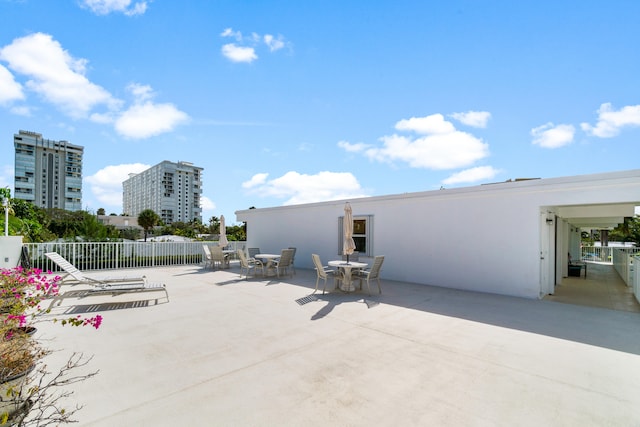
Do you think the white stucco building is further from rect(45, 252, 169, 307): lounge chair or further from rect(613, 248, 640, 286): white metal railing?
rect(45, 252, 169, 307): lounge chair

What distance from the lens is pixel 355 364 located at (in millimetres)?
3473

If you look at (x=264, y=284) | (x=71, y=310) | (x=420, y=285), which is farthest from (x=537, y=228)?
(x=71, y=310)

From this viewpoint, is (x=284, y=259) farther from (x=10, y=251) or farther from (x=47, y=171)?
(x=47, y=171)

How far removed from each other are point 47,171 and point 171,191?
31029 millimetres

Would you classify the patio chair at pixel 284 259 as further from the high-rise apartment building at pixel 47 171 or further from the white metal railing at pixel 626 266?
the high-rise apartment building at pixel 47 171

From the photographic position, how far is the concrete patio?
100 inches

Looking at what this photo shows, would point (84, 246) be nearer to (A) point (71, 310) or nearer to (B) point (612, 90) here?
(A) point (71, 310)

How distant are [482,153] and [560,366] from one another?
1072 cm

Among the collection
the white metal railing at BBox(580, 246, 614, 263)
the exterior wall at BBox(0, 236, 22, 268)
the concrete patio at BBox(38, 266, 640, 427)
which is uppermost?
the exterior wall at BBox(0, 236, 22, 268)

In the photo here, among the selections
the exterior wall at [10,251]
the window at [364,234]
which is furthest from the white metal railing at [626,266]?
the exterior wall at [10,251]

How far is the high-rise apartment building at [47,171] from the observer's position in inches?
2697

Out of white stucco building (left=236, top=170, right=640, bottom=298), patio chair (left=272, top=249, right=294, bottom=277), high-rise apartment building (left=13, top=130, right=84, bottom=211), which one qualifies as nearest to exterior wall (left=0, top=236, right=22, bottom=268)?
patio chair (left=272, top=249, right=294, bottom=277)

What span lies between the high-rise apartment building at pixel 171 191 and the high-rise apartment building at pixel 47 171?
21.3m

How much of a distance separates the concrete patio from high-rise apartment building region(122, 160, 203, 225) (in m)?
97.1
